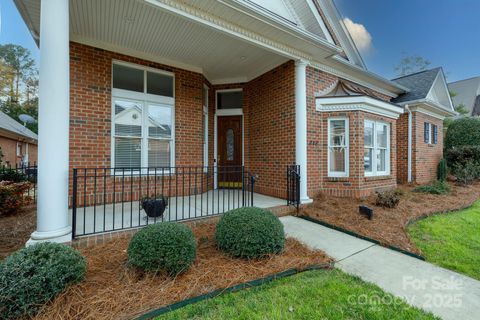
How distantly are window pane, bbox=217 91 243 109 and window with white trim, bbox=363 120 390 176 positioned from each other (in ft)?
13.9

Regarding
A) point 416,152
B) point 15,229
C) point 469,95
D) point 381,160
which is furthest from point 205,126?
point 469,95

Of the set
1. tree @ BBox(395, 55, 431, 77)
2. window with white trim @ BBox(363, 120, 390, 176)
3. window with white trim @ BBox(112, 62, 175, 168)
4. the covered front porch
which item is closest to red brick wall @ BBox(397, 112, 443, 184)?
window with white trim @ BBox(363, 120, 390, 176)

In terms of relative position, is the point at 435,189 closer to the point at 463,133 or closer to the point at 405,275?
the point at 405,275

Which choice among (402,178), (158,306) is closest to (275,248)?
(158,306)

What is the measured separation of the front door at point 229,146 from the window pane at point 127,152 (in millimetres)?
2821

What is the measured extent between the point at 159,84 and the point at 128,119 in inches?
52.5

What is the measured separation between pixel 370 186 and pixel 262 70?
4.87 m

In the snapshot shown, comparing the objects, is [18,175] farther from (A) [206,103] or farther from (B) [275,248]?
(B) [275,248]

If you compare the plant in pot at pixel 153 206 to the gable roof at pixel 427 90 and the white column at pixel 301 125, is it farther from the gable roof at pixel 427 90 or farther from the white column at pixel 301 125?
the gable roof at pixel 427 90

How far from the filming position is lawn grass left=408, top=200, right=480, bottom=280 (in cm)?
338

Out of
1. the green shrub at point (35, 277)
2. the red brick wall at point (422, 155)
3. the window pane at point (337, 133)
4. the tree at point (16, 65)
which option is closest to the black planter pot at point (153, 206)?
the green shrub at point (35, 277)

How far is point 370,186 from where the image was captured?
6.82 meters

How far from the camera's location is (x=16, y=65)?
72.0 feet

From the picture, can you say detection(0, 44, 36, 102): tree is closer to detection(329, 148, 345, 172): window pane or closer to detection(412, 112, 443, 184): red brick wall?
detection(329, 148, 345, 172): window pane
